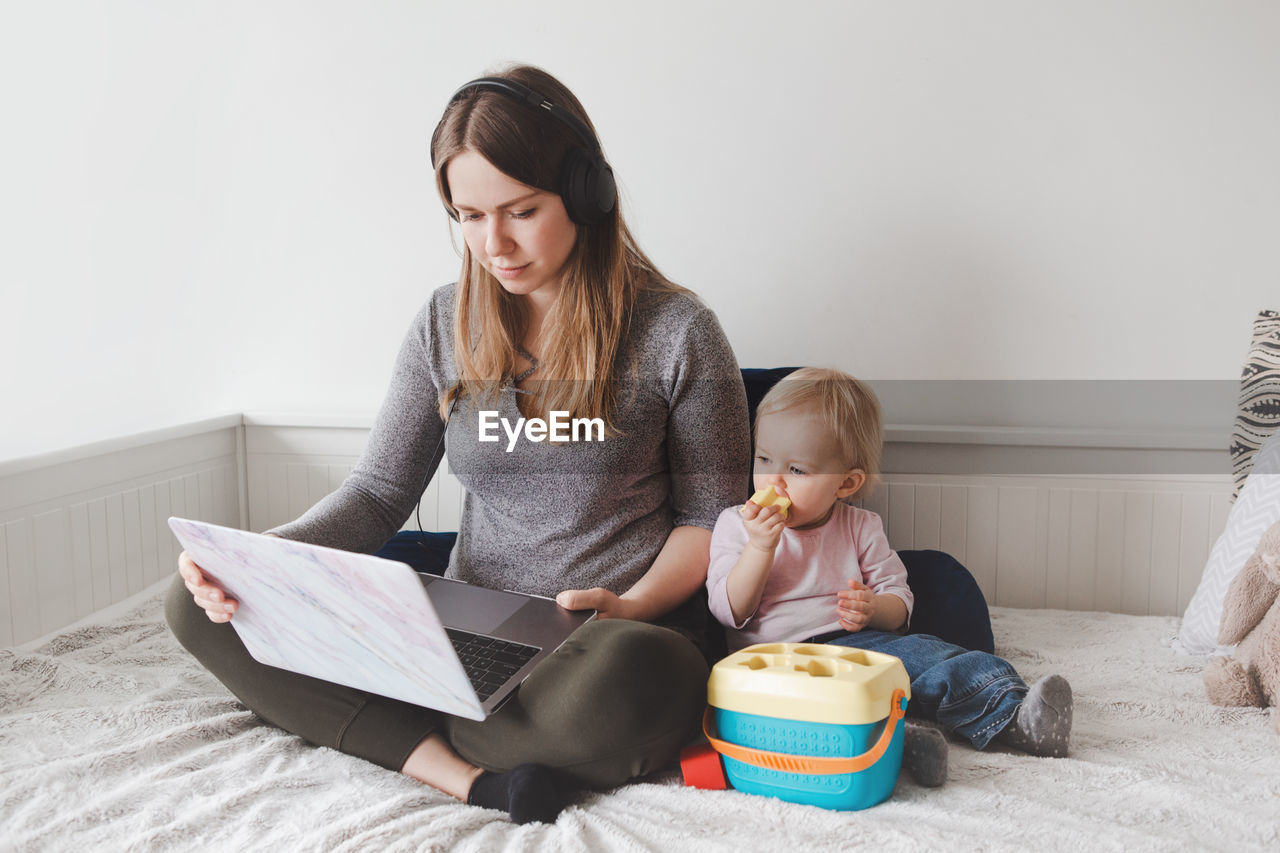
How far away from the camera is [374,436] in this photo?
1278 mm

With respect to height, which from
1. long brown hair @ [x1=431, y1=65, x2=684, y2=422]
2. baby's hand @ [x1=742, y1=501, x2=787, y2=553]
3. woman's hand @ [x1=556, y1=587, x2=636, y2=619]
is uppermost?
long brown hair @ [x1=431, y1=65, x2=684, y2=422]

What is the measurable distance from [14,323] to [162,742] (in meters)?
1.24

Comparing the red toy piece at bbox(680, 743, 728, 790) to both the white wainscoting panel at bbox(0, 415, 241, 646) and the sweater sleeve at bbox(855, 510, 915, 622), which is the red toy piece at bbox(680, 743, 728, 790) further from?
the white wainscoting panel at bbox(0, 415, 241, 646)

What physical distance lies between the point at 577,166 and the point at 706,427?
Answer: 35 centimetres

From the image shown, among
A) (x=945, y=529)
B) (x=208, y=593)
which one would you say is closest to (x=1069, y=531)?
(x=945, y=529)

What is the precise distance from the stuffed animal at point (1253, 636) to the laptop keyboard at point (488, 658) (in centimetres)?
80

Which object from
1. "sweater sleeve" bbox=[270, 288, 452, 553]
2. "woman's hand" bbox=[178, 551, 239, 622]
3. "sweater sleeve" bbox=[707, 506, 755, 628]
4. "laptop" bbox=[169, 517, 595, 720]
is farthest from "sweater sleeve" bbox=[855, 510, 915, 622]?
"woman's hand" bbox=[178, 551, 239, 622]

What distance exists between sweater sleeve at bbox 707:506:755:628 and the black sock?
1.05ft

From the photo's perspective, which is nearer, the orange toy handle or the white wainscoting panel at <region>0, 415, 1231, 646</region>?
the orange toy handle

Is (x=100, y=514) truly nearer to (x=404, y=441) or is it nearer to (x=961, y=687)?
(x=404, y=441)

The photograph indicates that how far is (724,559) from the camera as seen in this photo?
1163 mm

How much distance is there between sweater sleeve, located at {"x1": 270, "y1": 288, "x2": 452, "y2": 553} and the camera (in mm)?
1241

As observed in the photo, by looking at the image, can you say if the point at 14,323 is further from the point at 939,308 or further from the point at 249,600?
the point at 939,308

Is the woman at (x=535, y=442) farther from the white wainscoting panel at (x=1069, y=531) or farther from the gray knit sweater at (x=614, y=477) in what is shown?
the white wainscoting panel at (x=1069, y=531)
